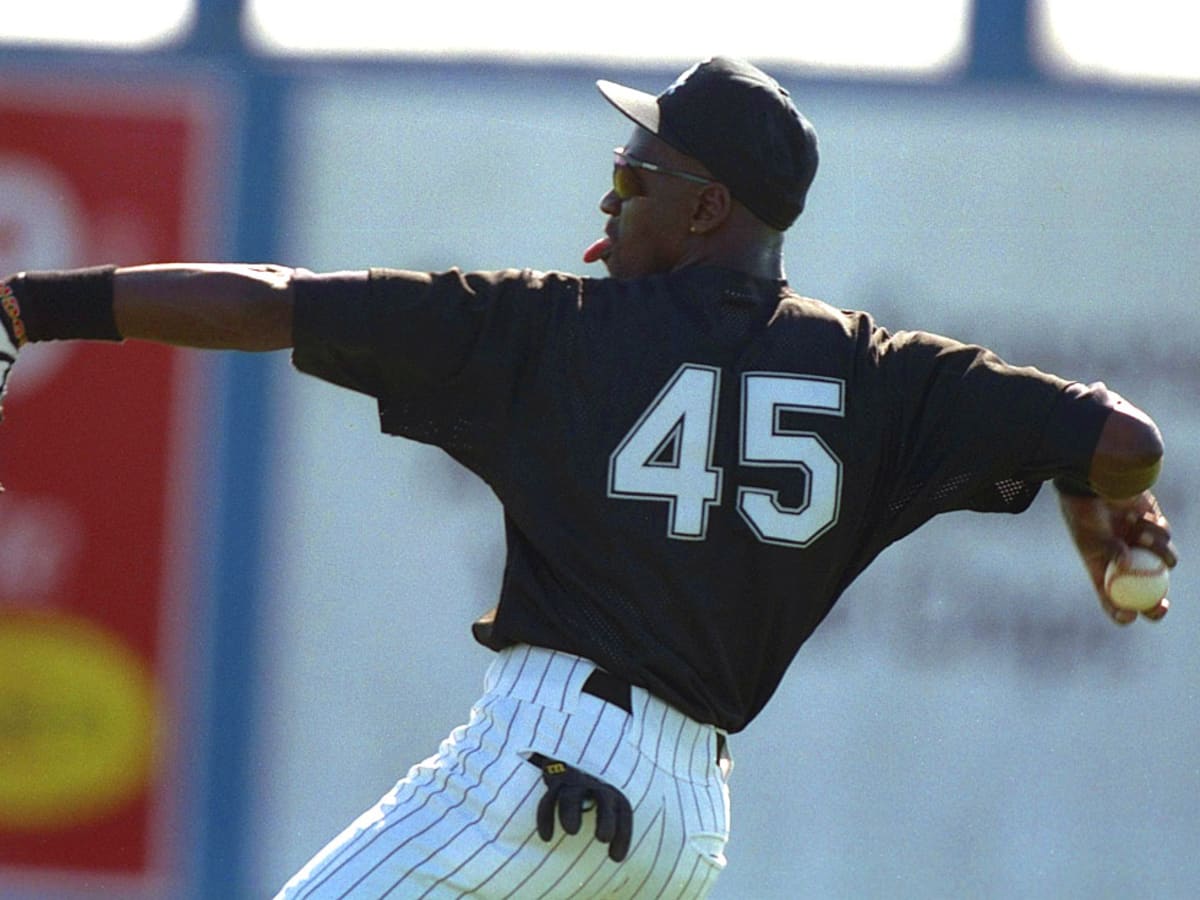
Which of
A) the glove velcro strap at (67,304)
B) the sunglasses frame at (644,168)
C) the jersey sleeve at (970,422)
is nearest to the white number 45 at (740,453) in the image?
the jersey sleeve at (970,422)

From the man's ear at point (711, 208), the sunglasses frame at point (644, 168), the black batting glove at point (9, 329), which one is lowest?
the black batting glove at point (9, 329)

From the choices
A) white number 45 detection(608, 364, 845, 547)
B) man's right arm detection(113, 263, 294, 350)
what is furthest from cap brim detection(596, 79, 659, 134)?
man's right arm detection(113, 263, 294, 350)

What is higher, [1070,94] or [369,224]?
[1070,94]

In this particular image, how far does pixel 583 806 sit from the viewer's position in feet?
11.1

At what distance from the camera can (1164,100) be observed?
748cm

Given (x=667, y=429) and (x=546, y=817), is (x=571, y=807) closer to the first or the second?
(x=546, y=817)

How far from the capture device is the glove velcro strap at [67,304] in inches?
136

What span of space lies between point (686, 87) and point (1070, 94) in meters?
3.87

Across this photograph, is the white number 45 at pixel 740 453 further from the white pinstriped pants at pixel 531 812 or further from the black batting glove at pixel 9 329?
Result: the black batting glove at pixel 9 329

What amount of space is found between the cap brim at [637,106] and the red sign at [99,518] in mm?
3727

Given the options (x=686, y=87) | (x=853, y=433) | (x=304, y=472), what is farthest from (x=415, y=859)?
(x=304, y=472)

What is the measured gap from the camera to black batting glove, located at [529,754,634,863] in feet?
11.1

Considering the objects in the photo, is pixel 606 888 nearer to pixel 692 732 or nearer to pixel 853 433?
pixel 692 732

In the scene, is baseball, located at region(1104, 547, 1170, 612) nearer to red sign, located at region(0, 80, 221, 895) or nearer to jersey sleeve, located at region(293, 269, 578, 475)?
jersey sleeve, located at region(293, 269, 578, 475)
